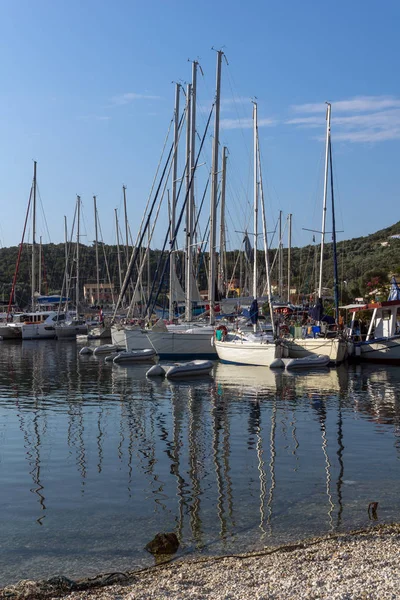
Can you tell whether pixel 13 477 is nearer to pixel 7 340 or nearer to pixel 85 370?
pixel 85 370

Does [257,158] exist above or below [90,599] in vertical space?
above

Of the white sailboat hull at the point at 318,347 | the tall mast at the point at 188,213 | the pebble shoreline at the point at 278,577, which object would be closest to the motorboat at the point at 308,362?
the white sailboat hull at the point at 318,347

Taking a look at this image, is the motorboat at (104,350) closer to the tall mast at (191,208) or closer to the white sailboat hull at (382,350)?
the tall mast at (191,208)

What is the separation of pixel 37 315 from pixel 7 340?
4.06m

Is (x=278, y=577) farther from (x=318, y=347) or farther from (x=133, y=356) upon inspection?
(x=133, y=356)

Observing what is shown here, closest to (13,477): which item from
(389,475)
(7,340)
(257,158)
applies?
(389,475)

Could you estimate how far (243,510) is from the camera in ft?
37.6

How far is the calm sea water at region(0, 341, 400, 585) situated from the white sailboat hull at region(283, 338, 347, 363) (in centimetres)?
805

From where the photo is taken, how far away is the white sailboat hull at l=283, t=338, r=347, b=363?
3572 centimetres

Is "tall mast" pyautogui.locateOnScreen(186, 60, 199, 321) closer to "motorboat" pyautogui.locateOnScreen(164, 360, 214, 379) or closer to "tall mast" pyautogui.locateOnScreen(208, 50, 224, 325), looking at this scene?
"tall mast" pyautogui.locateOnScreen(208, 50, 224, 325)

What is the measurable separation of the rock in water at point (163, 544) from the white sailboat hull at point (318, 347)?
1054 inches

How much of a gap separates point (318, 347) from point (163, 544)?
27.5 metres

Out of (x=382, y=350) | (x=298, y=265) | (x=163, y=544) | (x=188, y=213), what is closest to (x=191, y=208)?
(x=188, y=213)

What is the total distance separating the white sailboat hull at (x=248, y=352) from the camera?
34.8 meters
